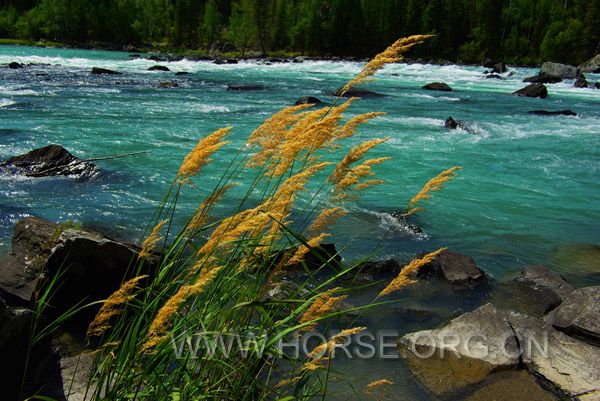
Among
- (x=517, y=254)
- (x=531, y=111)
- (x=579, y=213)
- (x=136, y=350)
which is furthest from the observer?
(x=531, y=111)

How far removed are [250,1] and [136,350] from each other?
111 metres

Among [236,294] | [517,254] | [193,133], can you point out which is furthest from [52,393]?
[193,133]

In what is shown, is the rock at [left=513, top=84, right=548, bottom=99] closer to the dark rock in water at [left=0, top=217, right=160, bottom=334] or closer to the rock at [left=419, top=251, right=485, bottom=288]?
the rock at [left=419, top=251, right=485, bottom=288]

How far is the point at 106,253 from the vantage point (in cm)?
542

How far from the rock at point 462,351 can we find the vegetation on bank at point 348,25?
88.9m

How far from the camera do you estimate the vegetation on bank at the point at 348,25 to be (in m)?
96.6

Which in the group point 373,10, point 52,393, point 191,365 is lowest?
point 52,393

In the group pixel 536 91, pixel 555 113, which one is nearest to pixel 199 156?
pixel 555 113

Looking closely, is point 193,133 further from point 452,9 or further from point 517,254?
point 452,9

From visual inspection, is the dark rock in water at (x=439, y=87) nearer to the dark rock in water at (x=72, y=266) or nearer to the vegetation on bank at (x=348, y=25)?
the dark rock in water at (x=72, y=266)

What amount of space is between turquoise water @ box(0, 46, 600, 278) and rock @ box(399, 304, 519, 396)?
2.20 meters

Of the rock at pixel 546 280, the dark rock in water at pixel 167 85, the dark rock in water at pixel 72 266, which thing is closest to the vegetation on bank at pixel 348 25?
the dark rock in water at pixel 167 85

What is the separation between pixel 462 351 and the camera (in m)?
5.02

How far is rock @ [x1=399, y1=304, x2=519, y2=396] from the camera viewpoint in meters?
4.70
